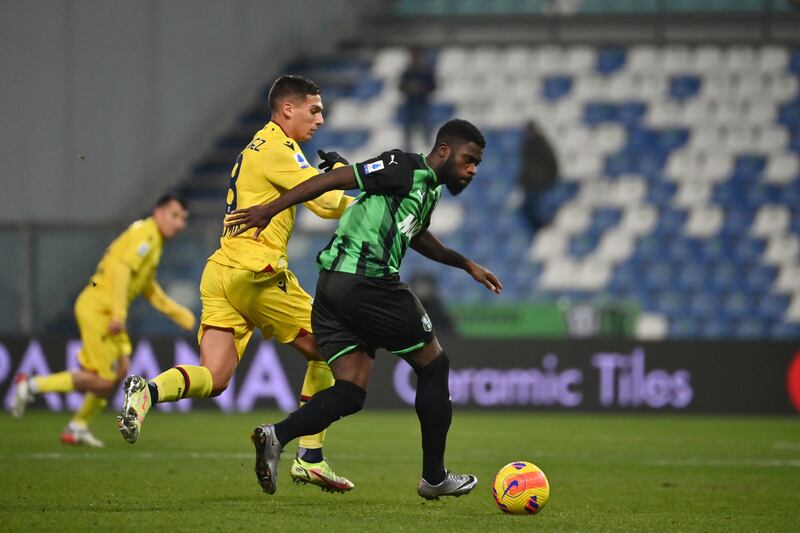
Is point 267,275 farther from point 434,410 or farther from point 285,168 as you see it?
point 434,410

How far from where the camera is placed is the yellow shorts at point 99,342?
11.2 meters

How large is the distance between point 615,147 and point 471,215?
2598mm

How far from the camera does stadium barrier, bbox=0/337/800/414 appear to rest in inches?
612

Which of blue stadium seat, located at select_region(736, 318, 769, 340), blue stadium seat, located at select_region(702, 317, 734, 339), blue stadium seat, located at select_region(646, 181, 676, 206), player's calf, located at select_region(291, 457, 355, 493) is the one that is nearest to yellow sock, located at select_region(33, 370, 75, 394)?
player's calf, located at select_region(291, 457, 355, 493)

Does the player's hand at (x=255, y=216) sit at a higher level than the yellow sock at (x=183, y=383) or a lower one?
higher

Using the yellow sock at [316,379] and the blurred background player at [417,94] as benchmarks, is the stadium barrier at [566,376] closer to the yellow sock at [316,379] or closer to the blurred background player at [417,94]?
the blurred background player at [417,94]

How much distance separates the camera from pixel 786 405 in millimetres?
15633

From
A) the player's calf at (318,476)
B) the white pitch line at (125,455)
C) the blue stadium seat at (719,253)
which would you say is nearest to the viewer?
the player's calf at (318,476)

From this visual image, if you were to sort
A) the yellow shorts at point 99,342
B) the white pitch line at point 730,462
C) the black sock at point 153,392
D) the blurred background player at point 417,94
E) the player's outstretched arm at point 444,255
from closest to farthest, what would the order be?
the black sock at point 153,392 → the player's outstretched arm at point 444,255 → the white pitch line at point 730,462 → the yellow shorts at point 99,342 → the blurred background player at point 417,94

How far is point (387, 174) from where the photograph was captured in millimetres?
6301

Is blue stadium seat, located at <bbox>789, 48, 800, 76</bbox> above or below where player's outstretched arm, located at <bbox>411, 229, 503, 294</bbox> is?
above

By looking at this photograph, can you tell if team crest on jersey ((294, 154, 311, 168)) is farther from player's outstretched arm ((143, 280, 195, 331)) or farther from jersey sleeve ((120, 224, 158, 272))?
jersey sleeve ((120, 224, 158, 272))

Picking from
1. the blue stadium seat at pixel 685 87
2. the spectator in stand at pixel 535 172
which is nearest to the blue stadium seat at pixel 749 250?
the blue stadium seat at pixel 685 87

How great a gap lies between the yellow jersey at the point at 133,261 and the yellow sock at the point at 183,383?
4.27 metres
